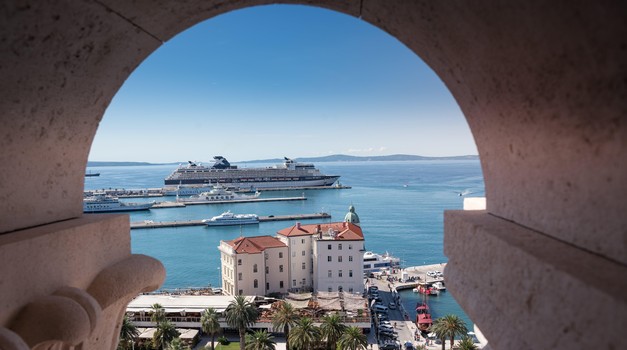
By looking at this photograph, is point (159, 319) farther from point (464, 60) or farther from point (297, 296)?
point (464, 60)

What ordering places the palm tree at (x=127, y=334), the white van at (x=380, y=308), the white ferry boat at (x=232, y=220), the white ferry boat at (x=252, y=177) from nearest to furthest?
the palm tree at (x=127, y=334) < the white van at (x=380, y=308) < the white ferry boat at (x=232, y=220) < the white ferry boat at (x=252, y=177)

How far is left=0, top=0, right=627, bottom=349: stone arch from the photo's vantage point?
161cm

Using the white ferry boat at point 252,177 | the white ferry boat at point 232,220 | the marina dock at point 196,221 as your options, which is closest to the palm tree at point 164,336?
the white ferry boat at point 232,220

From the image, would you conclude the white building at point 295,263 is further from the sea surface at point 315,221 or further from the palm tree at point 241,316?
the palm tree at point 241,316

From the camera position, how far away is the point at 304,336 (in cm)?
2070

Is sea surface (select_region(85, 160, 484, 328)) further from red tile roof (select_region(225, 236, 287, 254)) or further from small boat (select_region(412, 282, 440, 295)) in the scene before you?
red tile roof (select_region(225, 236, 287, 254))

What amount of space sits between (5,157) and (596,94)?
10.1ft

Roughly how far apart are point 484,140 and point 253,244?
31383 millimetres

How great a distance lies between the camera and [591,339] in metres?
1.47

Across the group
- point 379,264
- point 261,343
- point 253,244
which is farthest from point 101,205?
point 261,343

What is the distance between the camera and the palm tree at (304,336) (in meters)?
20.6

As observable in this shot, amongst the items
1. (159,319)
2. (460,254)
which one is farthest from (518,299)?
(159,319)

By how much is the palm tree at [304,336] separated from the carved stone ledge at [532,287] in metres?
19.2

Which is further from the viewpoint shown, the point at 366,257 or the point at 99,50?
the point at 366,257
